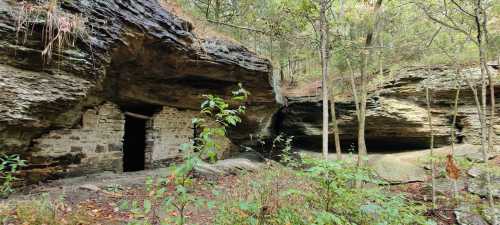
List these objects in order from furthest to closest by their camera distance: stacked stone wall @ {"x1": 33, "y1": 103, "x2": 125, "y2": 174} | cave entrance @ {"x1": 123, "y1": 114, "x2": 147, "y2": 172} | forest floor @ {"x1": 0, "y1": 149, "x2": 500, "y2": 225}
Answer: cave entrance @ {"x1": 123, "y1": 114, "x2": 147, "y2": 172} → stacked stone wall @ {"x1": 33, "y1": 103, "x2": 125, "y2": 174} → forest floor @ {"x1": 0, "y1": 149, "x2": 500, "y2": 225}

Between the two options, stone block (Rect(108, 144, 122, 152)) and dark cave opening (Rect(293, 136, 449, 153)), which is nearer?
stone block (Rect(108, 144, 122, 152))

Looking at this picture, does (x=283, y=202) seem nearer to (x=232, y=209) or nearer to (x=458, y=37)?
(x=232, y=209)

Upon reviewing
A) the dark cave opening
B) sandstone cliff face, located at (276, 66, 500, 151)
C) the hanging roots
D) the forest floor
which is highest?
the hanging roots

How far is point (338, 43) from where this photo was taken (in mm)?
8180

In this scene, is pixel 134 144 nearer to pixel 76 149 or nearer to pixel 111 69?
pixel 76 149

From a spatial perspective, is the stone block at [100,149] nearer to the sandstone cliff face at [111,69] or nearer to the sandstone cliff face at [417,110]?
the sandstone cliff face at [111,69]

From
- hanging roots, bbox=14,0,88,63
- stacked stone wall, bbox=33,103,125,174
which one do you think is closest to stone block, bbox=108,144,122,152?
stacked stone wall, bbox=33,103,125,174

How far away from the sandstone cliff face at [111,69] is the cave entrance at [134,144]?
959mm

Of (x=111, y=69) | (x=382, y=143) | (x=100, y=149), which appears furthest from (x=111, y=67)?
(x=382, y=143)

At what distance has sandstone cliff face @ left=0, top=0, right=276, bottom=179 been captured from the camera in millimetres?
4590

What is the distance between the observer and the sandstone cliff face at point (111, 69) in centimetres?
459

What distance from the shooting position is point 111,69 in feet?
21.6

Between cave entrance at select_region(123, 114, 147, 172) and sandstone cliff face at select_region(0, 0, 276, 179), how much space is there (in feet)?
3.15

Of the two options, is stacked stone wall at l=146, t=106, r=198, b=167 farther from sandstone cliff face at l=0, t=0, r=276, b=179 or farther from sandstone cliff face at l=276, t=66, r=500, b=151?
sandstone cliff face at l=276, t=66, r=500, b=151
